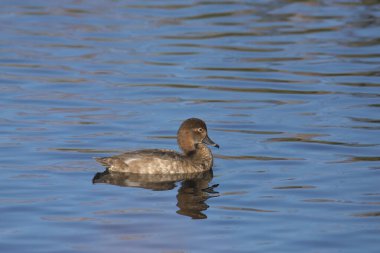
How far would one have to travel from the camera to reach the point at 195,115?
669 inches

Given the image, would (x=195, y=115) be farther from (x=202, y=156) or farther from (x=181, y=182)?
(x=181, y=182)

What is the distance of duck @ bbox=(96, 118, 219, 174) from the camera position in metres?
13.3

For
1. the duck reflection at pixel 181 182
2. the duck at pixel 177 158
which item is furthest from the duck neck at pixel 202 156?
the duck reflection at pixel 181 182

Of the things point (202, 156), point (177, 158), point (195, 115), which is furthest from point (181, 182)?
point (195, 115)

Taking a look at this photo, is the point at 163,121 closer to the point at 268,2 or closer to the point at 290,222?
the point at 290,222

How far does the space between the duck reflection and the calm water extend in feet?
0.16

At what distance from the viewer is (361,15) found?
82.6 feet

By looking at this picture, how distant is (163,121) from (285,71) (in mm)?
4426

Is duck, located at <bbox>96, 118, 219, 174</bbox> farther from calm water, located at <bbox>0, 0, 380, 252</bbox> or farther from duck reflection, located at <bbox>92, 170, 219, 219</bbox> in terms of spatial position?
calm water, located at <bbox>0, 0, 380, 252</bbox>

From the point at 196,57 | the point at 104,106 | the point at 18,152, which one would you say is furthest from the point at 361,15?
the point at 18,152

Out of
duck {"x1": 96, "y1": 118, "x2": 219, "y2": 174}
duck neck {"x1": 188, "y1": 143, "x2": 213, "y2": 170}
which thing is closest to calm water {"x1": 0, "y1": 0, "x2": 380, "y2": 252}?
duck neck {"x1": 188, "y1": 143, "x2": 213, "y2": 170}

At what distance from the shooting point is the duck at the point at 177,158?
1334 cm

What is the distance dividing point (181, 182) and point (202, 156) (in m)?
0.81

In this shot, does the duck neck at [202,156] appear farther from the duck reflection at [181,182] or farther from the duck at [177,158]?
the duck reflection at [181,182]
